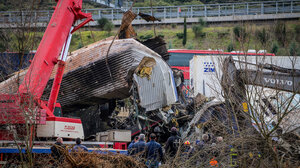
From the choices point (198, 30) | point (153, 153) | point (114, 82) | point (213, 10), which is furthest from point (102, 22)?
point (153, 153)

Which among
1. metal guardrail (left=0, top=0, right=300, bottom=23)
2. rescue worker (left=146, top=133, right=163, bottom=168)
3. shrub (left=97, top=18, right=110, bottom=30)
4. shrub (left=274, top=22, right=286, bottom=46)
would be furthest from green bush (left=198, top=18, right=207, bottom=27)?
rescue worker (left=146, top=133, right=163, bottom=168)

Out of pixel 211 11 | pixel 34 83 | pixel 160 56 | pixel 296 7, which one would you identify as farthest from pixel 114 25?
pixel 34 83

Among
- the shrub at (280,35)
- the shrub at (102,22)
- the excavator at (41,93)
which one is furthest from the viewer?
the shrub at (102,22)

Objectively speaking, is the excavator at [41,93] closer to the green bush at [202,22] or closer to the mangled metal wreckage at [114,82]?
the mangled metal wreckage at [114,82]

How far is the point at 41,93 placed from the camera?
30.3 ft

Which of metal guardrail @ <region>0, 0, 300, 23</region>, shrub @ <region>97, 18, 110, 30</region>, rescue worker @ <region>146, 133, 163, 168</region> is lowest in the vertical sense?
rescue worker @ <region>146, 133, 163, 168</region>

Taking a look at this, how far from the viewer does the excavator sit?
8.06 metres

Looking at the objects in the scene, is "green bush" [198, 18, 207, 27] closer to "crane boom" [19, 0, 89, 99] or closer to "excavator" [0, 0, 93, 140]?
"excavator" [0, 0, 93, 140]

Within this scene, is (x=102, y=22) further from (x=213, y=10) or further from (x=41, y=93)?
(x=41, y=93)

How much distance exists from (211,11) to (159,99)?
36733 millimetres

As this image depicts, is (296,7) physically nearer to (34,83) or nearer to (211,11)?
(211,11)

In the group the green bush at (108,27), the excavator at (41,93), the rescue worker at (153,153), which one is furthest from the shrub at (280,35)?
the green bush at (108,27)

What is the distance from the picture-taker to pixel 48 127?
8883 mm

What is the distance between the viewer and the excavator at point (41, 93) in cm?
806
